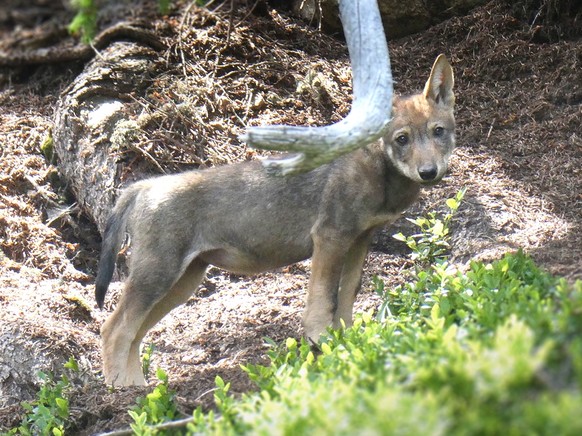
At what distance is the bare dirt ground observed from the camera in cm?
731

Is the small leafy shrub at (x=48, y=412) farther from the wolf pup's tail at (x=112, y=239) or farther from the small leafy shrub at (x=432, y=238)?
the small leafy shrub at (x=432, y=238)

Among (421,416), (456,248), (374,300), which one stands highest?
(421,416)

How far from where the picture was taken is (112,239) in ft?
24.1

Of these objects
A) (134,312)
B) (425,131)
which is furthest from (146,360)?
(425,131)

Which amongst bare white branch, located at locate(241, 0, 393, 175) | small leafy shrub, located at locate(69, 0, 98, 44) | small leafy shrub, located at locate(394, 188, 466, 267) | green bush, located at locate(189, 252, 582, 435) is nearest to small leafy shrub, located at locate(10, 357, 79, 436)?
green bush, located at locate(189, 252, 582, 435)

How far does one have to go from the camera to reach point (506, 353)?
323 centimetres

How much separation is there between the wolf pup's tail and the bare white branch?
2172mm

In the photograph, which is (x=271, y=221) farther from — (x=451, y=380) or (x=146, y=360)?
(x=451, y=380)

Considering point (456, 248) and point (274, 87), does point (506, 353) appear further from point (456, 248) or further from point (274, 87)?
point (274, 87)

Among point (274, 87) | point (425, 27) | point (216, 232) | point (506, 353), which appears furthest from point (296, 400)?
point (425, 27)

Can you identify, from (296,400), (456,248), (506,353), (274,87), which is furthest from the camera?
(274,87)

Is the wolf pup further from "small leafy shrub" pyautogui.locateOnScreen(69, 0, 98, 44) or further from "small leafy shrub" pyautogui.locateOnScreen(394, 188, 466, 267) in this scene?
"small leafy shrub" pyautogui.locateOnScreen(69, 0, 98, 44)

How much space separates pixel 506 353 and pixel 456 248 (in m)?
4.50

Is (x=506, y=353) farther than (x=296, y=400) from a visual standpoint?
No
